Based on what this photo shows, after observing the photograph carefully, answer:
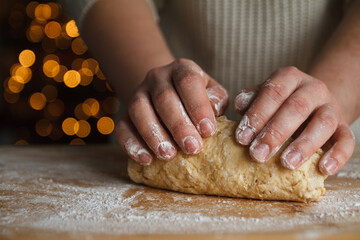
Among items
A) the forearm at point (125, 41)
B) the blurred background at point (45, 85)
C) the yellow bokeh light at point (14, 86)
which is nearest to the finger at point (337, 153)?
the forearm at point (125, 41)

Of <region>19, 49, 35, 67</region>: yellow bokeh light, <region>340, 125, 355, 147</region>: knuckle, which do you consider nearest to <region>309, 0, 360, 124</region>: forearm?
<region>340, 125, 355, 147</region>: knuckle

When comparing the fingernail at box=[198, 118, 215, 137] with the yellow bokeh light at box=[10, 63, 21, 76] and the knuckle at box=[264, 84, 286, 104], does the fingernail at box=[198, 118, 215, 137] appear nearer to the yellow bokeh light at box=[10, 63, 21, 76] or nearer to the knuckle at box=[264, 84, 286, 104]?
the knuckle at box=[264, 84, 286, 104]

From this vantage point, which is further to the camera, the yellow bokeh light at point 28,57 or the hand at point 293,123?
the yellow bokeh light at point 28,57

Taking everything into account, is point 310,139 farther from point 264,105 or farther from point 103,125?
point 103,125

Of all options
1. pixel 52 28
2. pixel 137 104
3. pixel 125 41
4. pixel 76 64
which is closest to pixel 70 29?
pixel 52 28

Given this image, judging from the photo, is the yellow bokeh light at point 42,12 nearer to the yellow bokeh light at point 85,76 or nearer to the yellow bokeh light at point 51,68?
the yellow bokeh light at point 51,68

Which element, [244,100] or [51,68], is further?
[51,68]
